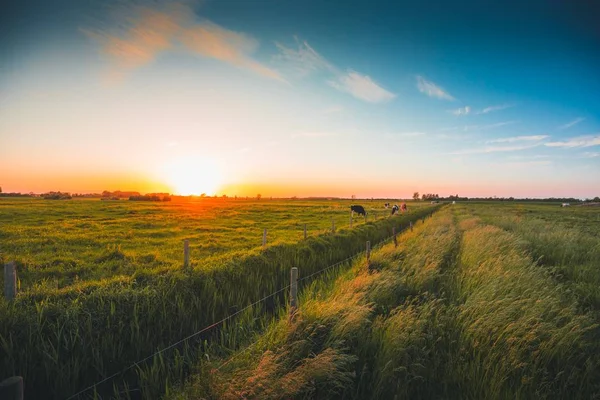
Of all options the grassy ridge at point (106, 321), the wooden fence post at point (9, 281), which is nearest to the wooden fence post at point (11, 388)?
the grassy ridge at point (106, 321)

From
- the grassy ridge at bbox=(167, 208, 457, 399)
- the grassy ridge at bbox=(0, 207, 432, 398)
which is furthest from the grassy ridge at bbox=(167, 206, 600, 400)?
the grassy ridge at bbox=(0, 207, 432, 398)

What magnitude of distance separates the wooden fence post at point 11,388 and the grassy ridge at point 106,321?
276cm

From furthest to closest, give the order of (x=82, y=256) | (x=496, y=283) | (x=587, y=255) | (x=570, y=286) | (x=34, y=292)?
(x=82, y=256) < (x=587, y=255) < (x=570, y=286) < (x=496, y=283) < (x=34, y=292)

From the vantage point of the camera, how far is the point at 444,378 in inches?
180

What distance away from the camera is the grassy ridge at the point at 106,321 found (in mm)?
4973

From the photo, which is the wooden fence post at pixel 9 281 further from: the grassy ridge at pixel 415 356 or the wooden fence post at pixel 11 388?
the wooden fence post at pixel 11 388

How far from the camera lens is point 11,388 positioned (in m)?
1.99

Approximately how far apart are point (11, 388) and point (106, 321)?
192 inches

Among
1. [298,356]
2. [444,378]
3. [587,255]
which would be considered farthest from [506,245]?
[298,356]

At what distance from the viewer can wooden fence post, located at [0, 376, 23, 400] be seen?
6.45 ft

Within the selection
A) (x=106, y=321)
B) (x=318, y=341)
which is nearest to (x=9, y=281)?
(x=106, y=321)

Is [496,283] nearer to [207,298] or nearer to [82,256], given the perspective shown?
[207,298]

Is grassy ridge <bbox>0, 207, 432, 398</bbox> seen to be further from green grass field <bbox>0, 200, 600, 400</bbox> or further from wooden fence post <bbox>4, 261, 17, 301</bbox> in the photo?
wooden fence post <bbox>4, 261, 17, 301</bbox>

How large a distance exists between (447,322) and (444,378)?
174 centimetres
